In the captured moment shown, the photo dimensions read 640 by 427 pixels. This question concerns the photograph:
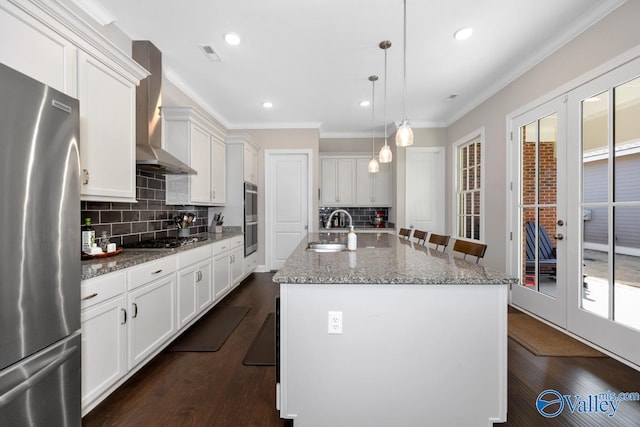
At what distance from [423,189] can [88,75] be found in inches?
188

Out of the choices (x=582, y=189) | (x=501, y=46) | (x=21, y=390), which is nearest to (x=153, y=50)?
(x=21, y=390)

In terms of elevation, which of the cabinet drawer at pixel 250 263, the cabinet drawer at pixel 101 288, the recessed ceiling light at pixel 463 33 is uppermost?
the recessed ceiling light at pixel 463 33

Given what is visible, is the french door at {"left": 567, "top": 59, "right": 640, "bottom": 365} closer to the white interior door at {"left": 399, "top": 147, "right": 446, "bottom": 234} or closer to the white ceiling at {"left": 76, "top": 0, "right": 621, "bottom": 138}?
the white ceiling at {"left": 76, "top": 0, "right": 621, "bottom": 138}

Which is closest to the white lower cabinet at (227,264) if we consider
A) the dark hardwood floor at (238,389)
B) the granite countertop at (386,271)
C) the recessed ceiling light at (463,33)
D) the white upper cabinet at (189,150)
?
the white upper cabinet at (189,150)

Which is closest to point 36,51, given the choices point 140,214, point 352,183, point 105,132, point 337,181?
point 105,132

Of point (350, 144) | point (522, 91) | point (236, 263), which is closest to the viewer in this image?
point (522, 91)

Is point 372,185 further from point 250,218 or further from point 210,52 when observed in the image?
point 210,52

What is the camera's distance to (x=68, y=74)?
1660mm

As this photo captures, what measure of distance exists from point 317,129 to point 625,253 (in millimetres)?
4242

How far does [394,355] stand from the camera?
139 centimetres

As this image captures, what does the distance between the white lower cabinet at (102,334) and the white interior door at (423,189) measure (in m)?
4.40

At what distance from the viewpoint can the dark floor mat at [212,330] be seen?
2.44m

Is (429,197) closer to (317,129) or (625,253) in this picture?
(317,129)

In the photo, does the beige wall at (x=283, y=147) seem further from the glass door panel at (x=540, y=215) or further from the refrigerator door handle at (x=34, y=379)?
the refrigerator door handle at (x=34, y=379)
